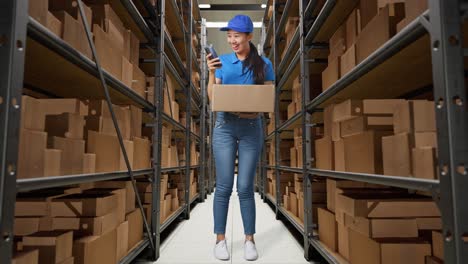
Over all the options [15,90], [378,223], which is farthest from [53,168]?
[378,223]

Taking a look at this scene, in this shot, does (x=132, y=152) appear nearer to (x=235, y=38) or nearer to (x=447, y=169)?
(x=235, y=38)

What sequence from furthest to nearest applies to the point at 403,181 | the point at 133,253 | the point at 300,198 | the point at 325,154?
1. the point at 300,198
2. the point at 325,154
3. the point at 133,253
4. the point at 403,181

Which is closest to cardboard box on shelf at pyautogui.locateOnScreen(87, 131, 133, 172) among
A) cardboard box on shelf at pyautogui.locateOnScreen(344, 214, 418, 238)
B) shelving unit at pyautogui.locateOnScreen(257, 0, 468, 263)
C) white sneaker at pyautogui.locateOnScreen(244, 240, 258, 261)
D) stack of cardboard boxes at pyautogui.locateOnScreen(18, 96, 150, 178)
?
stack of cardboard boxes at pyautogui.locateOnScreen(18, 96, 150, 178)

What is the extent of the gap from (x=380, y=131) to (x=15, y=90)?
4.08 feet

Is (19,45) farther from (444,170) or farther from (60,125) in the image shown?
(444,170)

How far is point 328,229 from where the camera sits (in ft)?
6.07

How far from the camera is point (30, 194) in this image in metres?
1.42

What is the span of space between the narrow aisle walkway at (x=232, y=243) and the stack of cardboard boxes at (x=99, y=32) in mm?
1100

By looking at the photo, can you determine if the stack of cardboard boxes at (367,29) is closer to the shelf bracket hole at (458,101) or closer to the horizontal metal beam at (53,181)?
the shelf bracket hole at (458,101)

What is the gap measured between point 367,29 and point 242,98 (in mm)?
775

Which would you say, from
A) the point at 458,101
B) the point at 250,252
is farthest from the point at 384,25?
the point at 250,252

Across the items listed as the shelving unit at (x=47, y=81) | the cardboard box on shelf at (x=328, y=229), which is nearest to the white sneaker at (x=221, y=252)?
the shelving unit at (x=47, y=81)

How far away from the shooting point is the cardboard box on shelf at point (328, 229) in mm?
1757

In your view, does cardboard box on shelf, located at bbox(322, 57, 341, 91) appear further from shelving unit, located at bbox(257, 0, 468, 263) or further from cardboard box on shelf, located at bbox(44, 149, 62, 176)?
cardboard box on shelf, located at bbox(44, 149, 62, 176)
